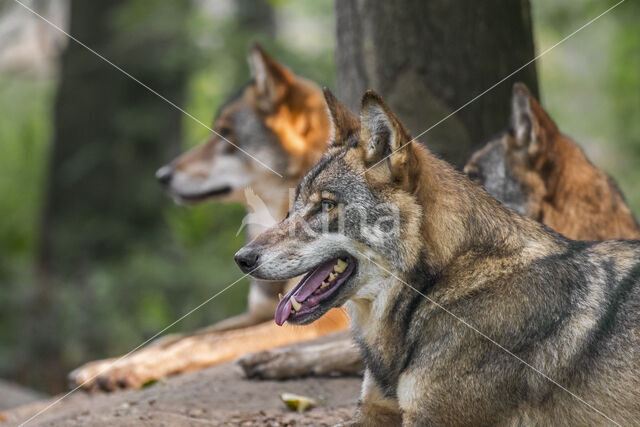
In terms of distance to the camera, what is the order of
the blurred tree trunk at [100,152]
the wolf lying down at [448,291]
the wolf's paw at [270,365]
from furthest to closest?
the blurred tree trunk at [100,152]
the wolf's paw at [270,365]
the wolf lying down at [448,291]

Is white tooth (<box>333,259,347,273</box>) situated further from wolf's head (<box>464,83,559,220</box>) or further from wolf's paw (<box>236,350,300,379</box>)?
wolf's head (<box>464,83,559,220</box>)

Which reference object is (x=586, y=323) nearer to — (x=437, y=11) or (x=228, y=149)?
(x=437, y=11)

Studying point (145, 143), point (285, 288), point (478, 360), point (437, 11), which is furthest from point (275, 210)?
point (145, 143)

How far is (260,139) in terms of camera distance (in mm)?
6754

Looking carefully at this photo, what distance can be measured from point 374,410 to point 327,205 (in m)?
1.02

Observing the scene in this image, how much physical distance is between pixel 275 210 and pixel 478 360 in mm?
3726

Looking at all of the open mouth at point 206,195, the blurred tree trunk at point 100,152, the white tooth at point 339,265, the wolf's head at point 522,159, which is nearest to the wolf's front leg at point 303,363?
the wolf's head at point 522,159

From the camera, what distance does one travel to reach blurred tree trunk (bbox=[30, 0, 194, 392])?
11289mm

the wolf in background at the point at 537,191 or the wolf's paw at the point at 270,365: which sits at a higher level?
the wolf in background at the point at 537,191

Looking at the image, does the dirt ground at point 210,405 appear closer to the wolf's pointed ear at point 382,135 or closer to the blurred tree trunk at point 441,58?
the wolf's pointed ear at point 382,135

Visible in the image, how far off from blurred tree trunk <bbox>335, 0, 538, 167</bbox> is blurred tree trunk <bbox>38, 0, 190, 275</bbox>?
6.39 m

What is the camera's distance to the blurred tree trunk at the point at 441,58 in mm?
5453

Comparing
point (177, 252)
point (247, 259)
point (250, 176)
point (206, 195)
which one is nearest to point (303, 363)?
point (247, 259)

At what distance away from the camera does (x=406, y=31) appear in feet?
17.9
